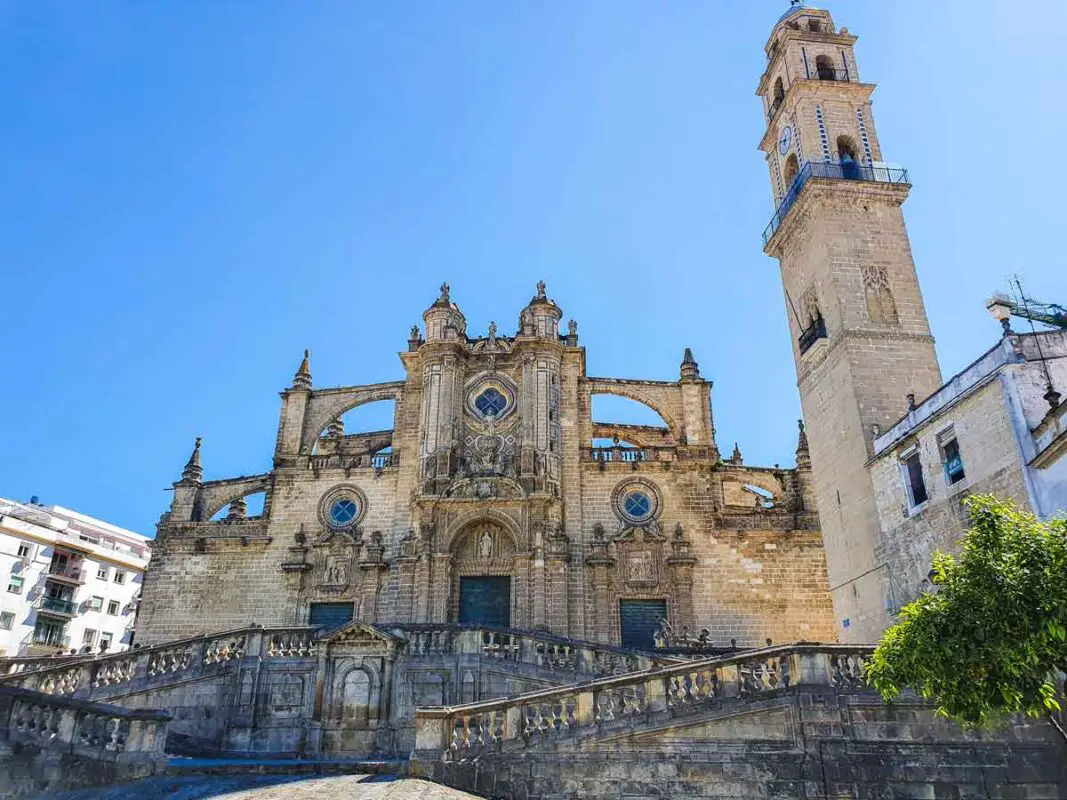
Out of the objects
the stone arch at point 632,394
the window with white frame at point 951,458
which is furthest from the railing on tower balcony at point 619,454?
the window with white frame at point 951,458

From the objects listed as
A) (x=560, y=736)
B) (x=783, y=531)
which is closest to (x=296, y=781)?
(x=560, y=736)

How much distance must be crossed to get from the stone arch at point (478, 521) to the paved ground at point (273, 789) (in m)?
15.0

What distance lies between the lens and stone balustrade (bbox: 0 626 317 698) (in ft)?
47.6

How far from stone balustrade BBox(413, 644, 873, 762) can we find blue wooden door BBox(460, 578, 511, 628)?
45.5ft

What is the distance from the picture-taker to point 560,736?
10617 millimetres

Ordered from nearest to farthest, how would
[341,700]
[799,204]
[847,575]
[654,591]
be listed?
[341,700] → [847,575] → [799,204] → [654,591]

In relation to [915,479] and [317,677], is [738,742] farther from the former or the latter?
[915,479]

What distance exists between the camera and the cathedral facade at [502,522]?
24562mm

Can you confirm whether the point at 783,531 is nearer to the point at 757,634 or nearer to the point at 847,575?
the point at 757,634

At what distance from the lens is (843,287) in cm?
2089

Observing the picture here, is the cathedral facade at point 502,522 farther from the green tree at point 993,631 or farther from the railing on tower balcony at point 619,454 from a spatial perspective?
the green tree at point 993,631

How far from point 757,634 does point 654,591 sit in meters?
3.17

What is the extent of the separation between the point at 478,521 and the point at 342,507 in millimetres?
4724

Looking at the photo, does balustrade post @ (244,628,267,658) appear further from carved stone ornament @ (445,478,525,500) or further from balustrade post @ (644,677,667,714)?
carved stone ornament @ (445,478,525,500)
